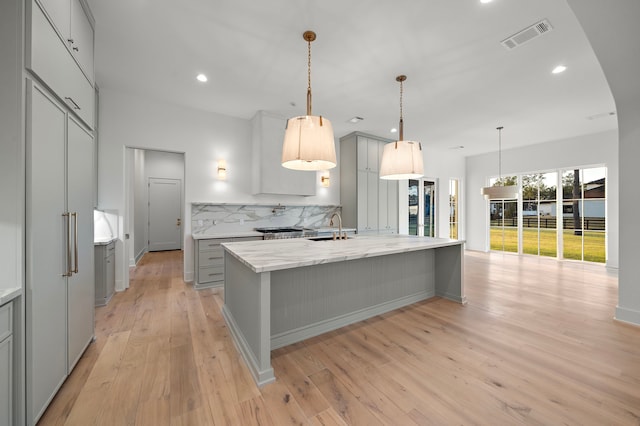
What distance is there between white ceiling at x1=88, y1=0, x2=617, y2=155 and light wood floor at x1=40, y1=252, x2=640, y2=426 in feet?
9.63

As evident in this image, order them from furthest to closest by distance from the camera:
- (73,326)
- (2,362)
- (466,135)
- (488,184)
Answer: (488,184) < (466,135) < (73,326) < (2,362)

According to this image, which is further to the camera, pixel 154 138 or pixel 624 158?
pixel 154 138

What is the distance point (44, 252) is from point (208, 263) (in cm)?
257

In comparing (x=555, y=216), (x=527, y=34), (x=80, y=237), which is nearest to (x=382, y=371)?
(x=80, y=237)

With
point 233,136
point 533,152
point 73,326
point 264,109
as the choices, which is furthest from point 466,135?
point 73,326

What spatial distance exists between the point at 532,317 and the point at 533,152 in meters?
5.58

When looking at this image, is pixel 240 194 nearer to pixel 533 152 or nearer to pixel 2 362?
pixel 2 362

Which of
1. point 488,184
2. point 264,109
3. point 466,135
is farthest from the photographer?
point 488,184

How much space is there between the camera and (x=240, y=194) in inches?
191

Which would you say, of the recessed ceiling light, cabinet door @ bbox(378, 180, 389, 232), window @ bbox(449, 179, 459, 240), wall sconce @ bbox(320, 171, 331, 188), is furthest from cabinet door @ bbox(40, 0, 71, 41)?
window @ bbox(449, 179, 459, 240)

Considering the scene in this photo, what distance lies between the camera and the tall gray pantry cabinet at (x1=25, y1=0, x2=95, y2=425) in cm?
142

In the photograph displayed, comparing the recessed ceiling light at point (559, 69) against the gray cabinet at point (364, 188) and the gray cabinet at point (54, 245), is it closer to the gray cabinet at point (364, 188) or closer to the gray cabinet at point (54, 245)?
the gray cabinet at point (364, 188)

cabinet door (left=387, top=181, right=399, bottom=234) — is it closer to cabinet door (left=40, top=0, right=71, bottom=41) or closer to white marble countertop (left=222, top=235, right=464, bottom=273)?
white marble countertop (left=222, top=235, right=464, bottom=273)

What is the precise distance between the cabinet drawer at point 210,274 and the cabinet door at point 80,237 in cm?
171
